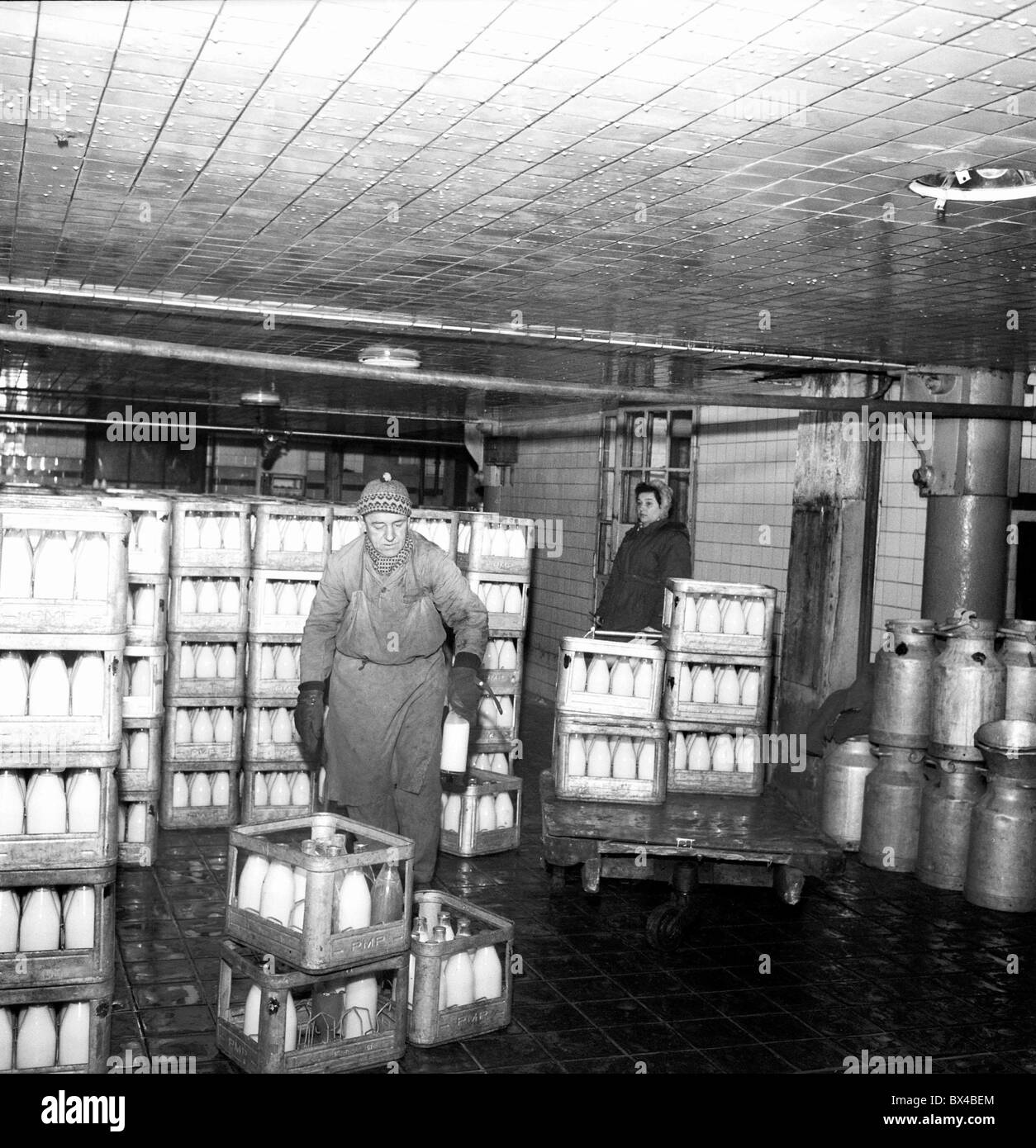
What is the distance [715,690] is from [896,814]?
4.83ft

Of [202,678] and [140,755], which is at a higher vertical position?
[202,678]

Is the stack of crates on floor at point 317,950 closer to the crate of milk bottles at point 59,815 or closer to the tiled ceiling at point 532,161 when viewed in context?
the crate of milk bottles at point 59,815

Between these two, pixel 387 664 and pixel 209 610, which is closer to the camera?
pixel 387 664

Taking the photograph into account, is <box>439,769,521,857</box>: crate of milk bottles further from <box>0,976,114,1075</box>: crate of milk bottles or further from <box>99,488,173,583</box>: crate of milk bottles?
<box>0,976,114,1075</box>: crate of milk bottles

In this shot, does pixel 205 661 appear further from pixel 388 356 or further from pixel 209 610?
pixel 388 356

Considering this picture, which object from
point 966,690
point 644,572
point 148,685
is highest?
point 644,572

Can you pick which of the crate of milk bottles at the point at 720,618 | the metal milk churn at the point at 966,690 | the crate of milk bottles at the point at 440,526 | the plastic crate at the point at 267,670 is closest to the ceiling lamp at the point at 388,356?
the crate of milk bottles at the point at 440,526

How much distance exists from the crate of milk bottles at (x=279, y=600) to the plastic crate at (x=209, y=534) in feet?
0.58

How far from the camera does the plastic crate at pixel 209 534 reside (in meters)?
7.35

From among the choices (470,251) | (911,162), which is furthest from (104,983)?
(911,162)

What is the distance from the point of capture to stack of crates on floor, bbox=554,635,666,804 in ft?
21.3

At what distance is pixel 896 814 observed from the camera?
23.9ft

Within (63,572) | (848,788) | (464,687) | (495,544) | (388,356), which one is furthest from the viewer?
(388,356)

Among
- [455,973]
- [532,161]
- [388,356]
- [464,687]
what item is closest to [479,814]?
[464,687]
